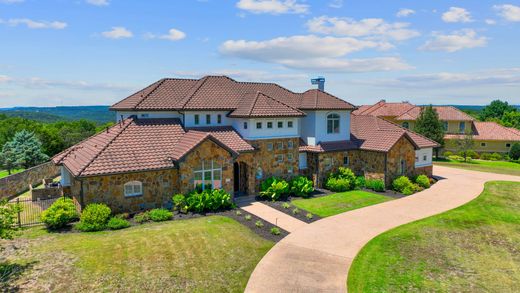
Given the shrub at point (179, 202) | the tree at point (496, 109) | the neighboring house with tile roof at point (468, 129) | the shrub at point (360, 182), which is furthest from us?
the tree at point (496, 109)

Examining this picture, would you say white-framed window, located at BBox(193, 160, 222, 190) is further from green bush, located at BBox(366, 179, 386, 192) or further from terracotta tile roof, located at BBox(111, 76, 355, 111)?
green bush, located at BBox(366, 179, 386, 192)

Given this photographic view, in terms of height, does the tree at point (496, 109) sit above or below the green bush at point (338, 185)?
above

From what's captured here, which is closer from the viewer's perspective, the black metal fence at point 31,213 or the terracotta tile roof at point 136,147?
the black metal fence at point 31,213

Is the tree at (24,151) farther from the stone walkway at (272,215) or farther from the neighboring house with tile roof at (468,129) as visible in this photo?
Result: the neighboring house with tile roof at (468,129)

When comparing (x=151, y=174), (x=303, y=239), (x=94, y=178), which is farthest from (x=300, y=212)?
(x=94, y=178)

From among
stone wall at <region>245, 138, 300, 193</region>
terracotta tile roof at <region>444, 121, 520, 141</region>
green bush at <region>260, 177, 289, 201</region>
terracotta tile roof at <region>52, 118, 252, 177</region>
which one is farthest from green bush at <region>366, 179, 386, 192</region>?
terracotta tile roof at <region>444, 121, 520, 141</region>

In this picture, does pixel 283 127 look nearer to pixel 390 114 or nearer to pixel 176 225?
pixel 176 225

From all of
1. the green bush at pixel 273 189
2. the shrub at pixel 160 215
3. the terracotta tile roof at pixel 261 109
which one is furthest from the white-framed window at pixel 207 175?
the terracotta tile roof at pixel 261 109

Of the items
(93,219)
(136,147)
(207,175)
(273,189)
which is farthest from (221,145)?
(93,219)
